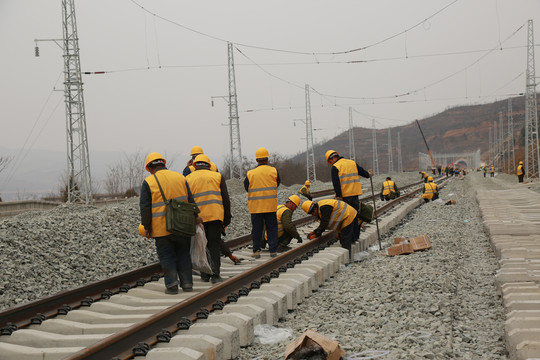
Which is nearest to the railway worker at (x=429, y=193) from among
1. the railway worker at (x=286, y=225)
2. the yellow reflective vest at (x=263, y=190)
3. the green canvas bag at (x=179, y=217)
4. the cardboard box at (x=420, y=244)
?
the cardboard box at (x=420, y=244)

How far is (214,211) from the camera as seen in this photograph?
300 inches

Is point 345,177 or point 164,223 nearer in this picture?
point 164,223

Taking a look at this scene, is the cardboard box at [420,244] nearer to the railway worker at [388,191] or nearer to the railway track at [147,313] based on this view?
the railway track at [147,313]

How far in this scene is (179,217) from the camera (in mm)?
6605

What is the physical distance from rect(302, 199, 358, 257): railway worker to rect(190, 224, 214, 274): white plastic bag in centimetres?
301

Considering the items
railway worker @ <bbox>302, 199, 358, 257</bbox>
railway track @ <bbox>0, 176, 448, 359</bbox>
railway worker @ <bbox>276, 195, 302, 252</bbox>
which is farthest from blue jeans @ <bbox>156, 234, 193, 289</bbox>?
railway worker @ <bbox>302, 199, 358, 257</bbox>

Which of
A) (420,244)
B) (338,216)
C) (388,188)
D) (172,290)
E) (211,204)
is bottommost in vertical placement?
(388,188)

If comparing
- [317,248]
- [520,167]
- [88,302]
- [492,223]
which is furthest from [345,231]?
[520,167]

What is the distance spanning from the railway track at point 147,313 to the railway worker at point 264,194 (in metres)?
0.95

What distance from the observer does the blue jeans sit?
677cm

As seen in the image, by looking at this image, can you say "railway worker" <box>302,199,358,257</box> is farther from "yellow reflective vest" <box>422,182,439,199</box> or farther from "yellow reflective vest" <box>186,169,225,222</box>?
"yellow reflective vest" <box>422,182,439,199</box>

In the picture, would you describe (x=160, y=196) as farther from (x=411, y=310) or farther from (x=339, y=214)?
(x=339, y=214)

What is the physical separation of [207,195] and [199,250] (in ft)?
2.58

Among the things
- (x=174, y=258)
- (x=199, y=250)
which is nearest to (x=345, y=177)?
(x=199, y=250)
